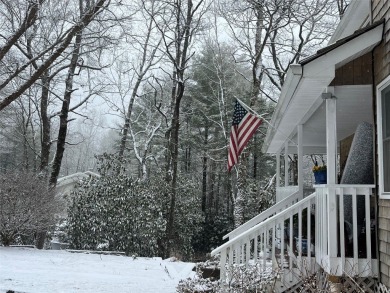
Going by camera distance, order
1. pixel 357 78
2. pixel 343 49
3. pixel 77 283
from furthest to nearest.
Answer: pixel 77 283
pixel 357 78
pixel 343 49

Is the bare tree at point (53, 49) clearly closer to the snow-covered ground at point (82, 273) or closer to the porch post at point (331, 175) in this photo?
the snow-covered ground at point (82, 273)

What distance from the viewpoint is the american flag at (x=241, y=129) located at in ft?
23.2

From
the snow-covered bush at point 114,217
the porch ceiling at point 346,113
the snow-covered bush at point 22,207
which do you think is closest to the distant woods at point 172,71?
the snow-covered bush at point 114,217

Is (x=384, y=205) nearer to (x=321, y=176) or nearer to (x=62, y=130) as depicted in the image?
(x=321, y=176)

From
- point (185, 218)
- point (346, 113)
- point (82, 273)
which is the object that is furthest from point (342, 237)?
point (185, 218)

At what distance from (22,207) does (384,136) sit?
9.84 metres

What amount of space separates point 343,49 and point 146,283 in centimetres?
550

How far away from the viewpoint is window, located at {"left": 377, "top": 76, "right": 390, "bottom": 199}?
454 centimetres

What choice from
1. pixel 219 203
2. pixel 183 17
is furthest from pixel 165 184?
pixel 219 203

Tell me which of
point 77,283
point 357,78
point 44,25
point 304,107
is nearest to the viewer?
point 357,78

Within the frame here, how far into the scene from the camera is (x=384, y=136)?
462 cm

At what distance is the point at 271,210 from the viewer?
26.6 feet

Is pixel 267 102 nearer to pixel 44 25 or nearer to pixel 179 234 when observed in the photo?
pixel 179 234

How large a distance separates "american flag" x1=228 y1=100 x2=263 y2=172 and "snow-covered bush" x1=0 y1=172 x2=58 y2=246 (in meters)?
6.59
